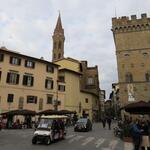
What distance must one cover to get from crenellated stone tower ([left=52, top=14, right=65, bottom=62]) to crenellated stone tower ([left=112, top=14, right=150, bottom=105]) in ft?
119

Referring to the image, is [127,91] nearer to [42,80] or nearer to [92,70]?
[42,80]

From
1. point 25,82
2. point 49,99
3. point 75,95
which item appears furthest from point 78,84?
point 25,82

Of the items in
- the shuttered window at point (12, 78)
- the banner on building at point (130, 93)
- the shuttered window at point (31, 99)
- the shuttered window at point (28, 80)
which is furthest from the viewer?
the banner on building at point (130, 93)

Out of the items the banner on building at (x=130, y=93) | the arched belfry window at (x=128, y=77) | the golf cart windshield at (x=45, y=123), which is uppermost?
the arched belfry window at (x=128, y=77)

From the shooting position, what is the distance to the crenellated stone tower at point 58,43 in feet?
276

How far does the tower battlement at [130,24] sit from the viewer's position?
4925 cm

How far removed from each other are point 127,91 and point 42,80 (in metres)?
17.5

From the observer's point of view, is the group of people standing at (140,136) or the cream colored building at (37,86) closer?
the group of people standing at (140,136)

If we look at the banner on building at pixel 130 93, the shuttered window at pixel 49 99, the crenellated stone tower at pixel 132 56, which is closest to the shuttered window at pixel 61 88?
the shuttered window at pixel 49 99

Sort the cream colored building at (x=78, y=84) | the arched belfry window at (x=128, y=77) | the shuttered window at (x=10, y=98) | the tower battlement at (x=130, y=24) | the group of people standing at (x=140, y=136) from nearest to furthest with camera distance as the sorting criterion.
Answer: the group of people standing at (x=140, y=136) → the shuttered window at (x=10, y=98) → the arched belfry window at (x=128, y=77) → the tower battlement at (x=130, y=24) → the cream colored building at (x=78, y=84)

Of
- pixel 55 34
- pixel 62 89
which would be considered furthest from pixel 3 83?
pixel 55 34

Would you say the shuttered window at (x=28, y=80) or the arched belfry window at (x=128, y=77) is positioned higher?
the arched belfry window at (x=128, y=77)

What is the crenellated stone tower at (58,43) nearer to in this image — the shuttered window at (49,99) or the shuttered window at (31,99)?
the shuttered window at (49,99)

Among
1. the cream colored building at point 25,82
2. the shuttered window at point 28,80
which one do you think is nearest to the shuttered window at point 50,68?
the cream colored building at point 25,82
